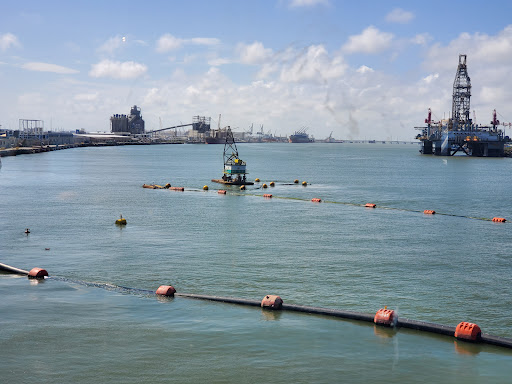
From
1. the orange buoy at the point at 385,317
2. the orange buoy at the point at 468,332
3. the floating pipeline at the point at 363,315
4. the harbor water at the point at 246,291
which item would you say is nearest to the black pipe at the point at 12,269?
the harbor water at the point at 246,291

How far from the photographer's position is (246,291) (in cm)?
4328

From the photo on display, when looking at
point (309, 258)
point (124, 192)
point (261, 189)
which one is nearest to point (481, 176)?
point (261, 189)

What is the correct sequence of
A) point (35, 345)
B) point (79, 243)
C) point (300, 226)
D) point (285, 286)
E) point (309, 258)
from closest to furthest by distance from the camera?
point (35, 345) < point (285, 286) < point (309, 258) < point (79, 243) < point (300, 226)

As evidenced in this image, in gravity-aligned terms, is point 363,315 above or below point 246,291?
above

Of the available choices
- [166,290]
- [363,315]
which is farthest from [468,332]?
[166,290]

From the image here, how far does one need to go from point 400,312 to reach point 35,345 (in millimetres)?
23998

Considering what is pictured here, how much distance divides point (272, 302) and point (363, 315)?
630 centimetres

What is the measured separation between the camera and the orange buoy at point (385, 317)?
35625 millimetres

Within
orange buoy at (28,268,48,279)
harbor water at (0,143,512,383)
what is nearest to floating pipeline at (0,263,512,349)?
harbor water at (0,143,512,383)

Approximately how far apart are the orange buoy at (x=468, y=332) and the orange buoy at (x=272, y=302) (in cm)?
1171

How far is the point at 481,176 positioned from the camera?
16600 cm

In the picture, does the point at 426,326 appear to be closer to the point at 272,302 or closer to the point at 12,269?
the point at 272,302

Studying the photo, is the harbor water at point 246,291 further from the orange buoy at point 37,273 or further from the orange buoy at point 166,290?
the orange buoy at point 37,273

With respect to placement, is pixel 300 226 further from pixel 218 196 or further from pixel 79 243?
pixel 218 196
